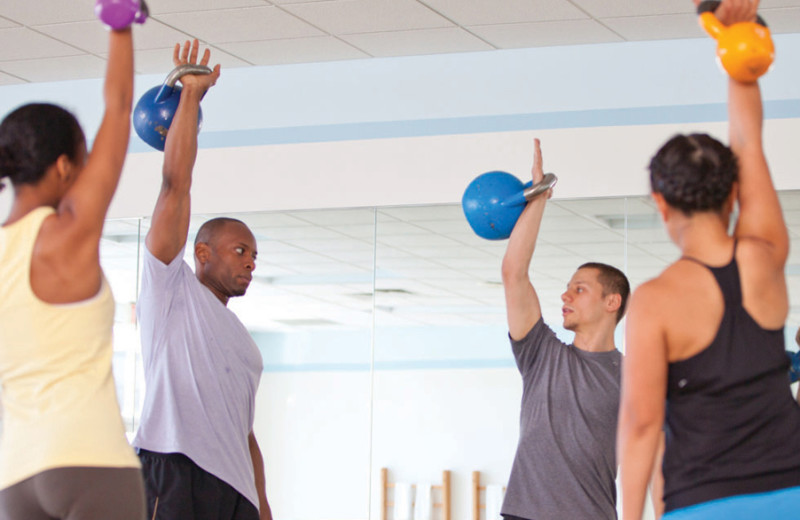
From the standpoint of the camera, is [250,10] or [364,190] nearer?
[250,10]

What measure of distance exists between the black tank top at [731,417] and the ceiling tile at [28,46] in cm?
408

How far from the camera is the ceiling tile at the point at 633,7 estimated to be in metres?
4.34

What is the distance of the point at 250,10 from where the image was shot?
14.8 ft

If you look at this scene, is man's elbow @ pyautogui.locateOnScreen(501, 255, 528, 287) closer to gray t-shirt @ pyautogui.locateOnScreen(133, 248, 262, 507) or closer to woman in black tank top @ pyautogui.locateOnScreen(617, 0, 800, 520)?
gray t-shirt @ pyautogui.locateOnScreen(133, 248, 262, 507)

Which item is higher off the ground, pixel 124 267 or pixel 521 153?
pixel 521 153

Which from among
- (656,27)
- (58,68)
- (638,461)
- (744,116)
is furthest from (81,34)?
(638,461)

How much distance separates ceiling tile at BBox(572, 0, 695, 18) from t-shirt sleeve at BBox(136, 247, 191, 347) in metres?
2.54

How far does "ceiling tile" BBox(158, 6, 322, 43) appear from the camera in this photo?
4570 mm

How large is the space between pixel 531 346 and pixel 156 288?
38.8 inches

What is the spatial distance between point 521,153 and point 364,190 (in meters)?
0.83

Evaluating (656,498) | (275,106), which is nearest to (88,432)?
(656,498)

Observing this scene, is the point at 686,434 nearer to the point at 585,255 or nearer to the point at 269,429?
the point at 585,255

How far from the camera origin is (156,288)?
249 centimetres

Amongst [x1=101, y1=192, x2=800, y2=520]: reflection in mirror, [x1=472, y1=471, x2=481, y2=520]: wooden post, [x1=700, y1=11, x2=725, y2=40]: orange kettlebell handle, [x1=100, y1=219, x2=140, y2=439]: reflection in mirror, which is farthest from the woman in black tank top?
[x1=100, y1=219, x2=140, y2=439]: reflection in mirror
